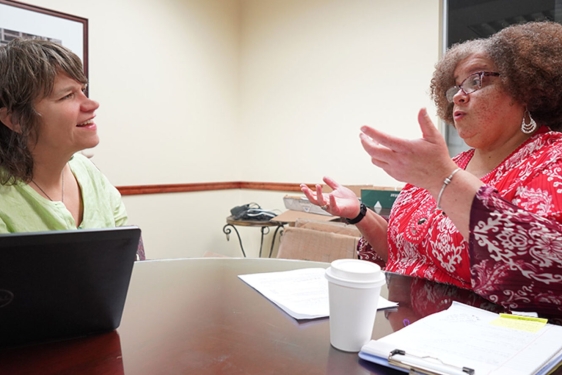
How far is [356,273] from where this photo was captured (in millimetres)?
654

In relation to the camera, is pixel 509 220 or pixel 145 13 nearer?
pixel 509 220

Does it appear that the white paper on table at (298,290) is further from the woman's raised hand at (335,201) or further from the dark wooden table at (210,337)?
the woman's raised hand at (335,201)

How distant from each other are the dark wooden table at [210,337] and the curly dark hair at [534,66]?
0.65 meters

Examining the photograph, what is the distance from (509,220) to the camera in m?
0.90

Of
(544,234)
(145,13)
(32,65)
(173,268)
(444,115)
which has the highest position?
(145,13)

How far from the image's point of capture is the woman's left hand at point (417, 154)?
0.93 m

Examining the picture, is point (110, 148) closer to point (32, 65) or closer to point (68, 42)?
point (68, 42)

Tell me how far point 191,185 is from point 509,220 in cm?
318

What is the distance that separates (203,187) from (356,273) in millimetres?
3377

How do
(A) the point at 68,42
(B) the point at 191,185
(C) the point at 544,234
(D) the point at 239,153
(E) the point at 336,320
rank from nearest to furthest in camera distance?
(E) the point at 336,320, (C) the point at 544,234, (A) the point at 68,42, (B) the point at 191,185, (D) the point at 239,153

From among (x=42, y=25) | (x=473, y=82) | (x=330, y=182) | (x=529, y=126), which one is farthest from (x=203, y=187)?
(x=529, y=126)

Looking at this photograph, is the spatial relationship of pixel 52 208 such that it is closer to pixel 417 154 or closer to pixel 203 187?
pixel 417 154

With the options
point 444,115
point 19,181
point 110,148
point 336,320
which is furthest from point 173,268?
point 110,148

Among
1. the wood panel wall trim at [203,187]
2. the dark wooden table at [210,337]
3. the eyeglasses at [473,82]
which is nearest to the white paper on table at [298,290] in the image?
the dark wooden table at [210,337]
